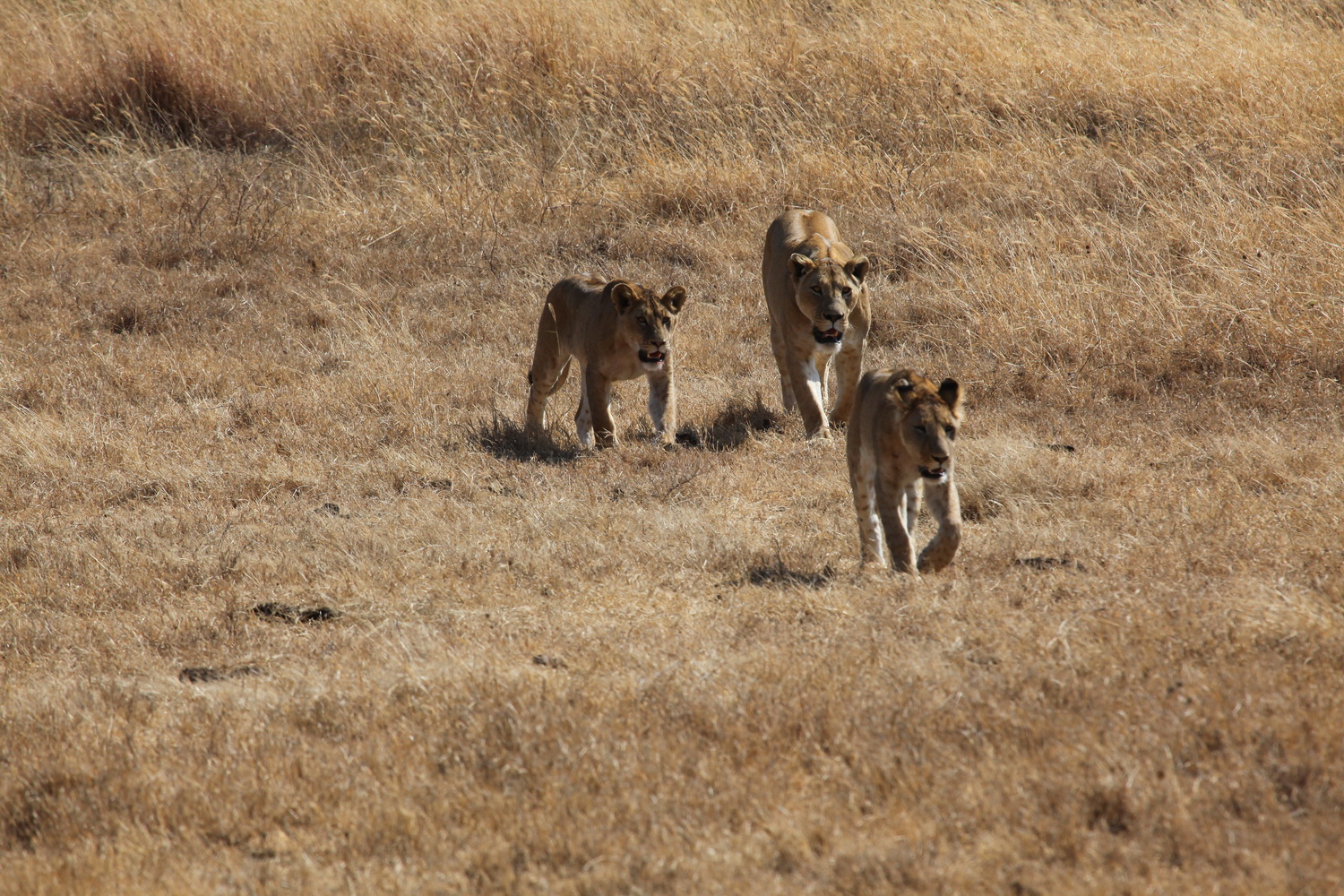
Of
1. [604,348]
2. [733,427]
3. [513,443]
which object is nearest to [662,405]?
[604,348]

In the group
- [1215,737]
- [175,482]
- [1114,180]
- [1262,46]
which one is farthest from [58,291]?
[1262,46]

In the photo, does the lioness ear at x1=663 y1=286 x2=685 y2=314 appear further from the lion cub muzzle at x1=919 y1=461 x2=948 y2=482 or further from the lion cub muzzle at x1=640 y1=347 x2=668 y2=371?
the lion cub muzzle at x1=919 y1=461 x2=948 y2=482

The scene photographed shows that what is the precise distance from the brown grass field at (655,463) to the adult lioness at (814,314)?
421 mm

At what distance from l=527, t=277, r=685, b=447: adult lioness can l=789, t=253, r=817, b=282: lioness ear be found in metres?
0.78

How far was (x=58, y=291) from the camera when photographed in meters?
13.2

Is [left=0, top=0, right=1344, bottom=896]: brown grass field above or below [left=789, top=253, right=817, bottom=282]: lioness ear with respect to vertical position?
below

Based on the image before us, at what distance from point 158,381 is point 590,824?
793 cm

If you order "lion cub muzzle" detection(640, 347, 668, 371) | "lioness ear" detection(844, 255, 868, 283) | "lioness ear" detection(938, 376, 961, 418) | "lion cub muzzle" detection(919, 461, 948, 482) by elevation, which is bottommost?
"lion cub muzzle" detection(640, 347, 668, 371)

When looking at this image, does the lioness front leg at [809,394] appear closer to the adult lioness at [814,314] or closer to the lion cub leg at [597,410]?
the adult lioness at [814,314]

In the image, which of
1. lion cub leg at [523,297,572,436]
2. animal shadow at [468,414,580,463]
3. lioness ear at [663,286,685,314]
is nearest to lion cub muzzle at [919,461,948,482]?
lioness ear at [663,286,685,314]

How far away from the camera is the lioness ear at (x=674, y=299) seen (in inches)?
357

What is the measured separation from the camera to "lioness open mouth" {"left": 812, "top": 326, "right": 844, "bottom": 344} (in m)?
8.92

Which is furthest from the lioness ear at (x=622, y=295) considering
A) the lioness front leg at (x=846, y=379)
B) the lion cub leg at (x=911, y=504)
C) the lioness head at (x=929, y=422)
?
the lioness head at (x=929, y=422)

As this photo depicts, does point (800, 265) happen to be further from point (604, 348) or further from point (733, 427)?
point (604, 348)
